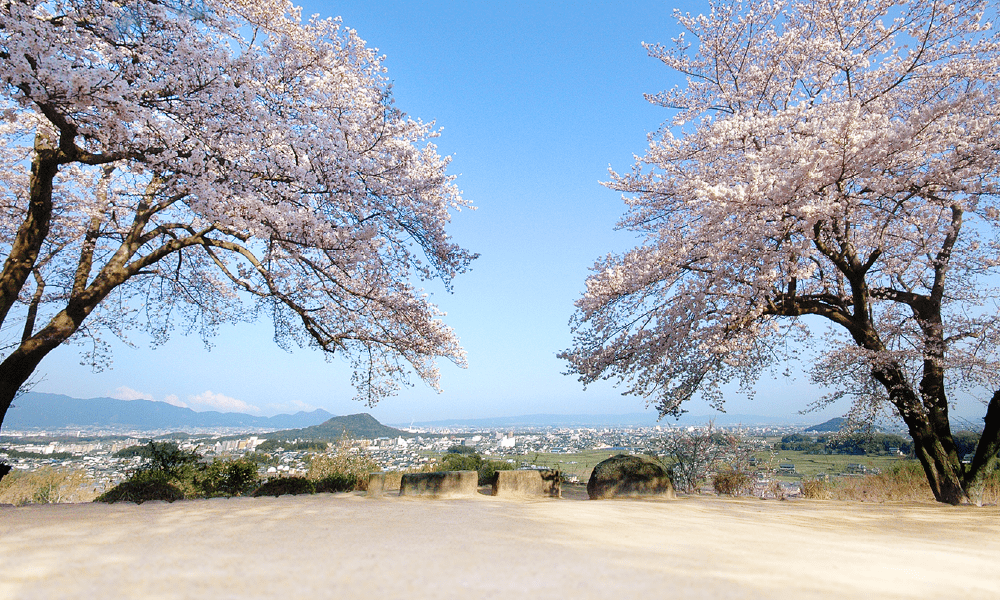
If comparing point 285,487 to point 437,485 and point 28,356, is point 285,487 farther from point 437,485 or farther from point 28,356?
point 28,356

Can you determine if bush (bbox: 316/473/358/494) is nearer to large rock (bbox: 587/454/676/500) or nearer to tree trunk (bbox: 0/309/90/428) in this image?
large rock (bbox: 587/454/676/500)

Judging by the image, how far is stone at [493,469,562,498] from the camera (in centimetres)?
854

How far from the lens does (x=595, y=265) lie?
34.4ft

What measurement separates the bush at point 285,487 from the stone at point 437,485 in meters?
1.61

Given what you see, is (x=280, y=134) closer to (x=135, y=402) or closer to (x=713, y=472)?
(x=713, y=472)

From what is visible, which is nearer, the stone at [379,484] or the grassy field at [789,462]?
the stone at [379,484]

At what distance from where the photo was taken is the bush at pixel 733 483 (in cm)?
997

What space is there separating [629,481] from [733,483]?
3.19 meters

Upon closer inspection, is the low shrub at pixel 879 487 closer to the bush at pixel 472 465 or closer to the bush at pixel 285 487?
the bush at pixel 472 465

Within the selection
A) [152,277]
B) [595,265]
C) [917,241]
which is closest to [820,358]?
[917,241]

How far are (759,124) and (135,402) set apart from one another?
85927 millimetres

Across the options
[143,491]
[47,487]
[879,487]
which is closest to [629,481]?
[879,487]

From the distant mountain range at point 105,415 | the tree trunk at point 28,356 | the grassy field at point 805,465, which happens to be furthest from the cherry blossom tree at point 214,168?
the distant mountain range at point 105,415

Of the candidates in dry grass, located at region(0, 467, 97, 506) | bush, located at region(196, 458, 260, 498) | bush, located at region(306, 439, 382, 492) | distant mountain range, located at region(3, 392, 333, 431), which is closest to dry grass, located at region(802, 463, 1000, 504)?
bush, located at region(306, 439, 382, 492)
